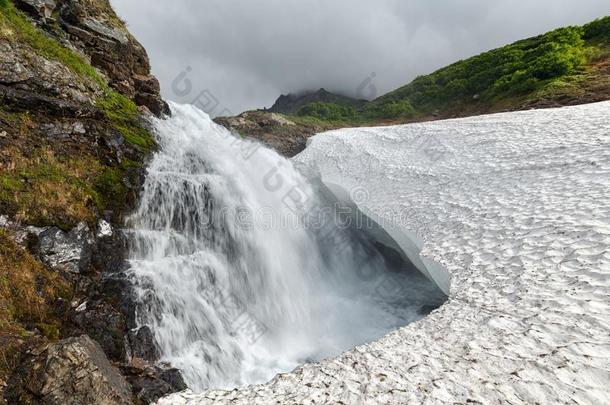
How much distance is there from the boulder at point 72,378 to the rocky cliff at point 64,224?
15mm

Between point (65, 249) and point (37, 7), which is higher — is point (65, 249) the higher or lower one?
the lower one

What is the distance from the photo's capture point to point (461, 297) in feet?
23.7

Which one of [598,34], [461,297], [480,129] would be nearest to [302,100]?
[598,34]

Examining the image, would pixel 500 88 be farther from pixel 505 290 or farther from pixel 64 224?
pixel 64 224

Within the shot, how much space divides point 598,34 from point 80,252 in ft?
164

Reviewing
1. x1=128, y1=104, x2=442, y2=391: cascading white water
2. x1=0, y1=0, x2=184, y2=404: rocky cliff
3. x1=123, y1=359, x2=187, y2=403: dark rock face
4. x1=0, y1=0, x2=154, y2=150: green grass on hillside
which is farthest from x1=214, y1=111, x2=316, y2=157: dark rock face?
x1=123, y1=359, x2=187, y2=403: dark rock face

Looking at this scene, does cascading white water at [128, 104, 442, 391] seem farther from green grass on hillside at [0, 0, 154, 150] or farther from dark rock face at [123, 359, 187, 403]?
green grass on hillside at [0, 0, 154, 150]

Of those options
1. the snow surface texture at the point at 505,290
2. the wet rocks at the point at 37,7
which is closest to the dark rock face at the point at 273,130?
the wet rocks at the point at 37,7

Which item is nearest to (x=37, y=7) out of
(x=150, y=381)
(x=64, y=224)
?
(x=64, y=224)

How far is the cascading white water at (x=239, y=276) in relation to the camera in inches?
377

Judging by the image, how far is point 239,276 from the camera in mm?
12906

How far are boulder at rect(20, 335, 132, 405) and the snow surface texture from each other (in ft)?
3.01

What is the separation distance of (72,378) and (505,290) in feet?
26.7

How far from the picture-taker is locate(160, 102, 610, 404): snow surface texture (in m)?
4.49
